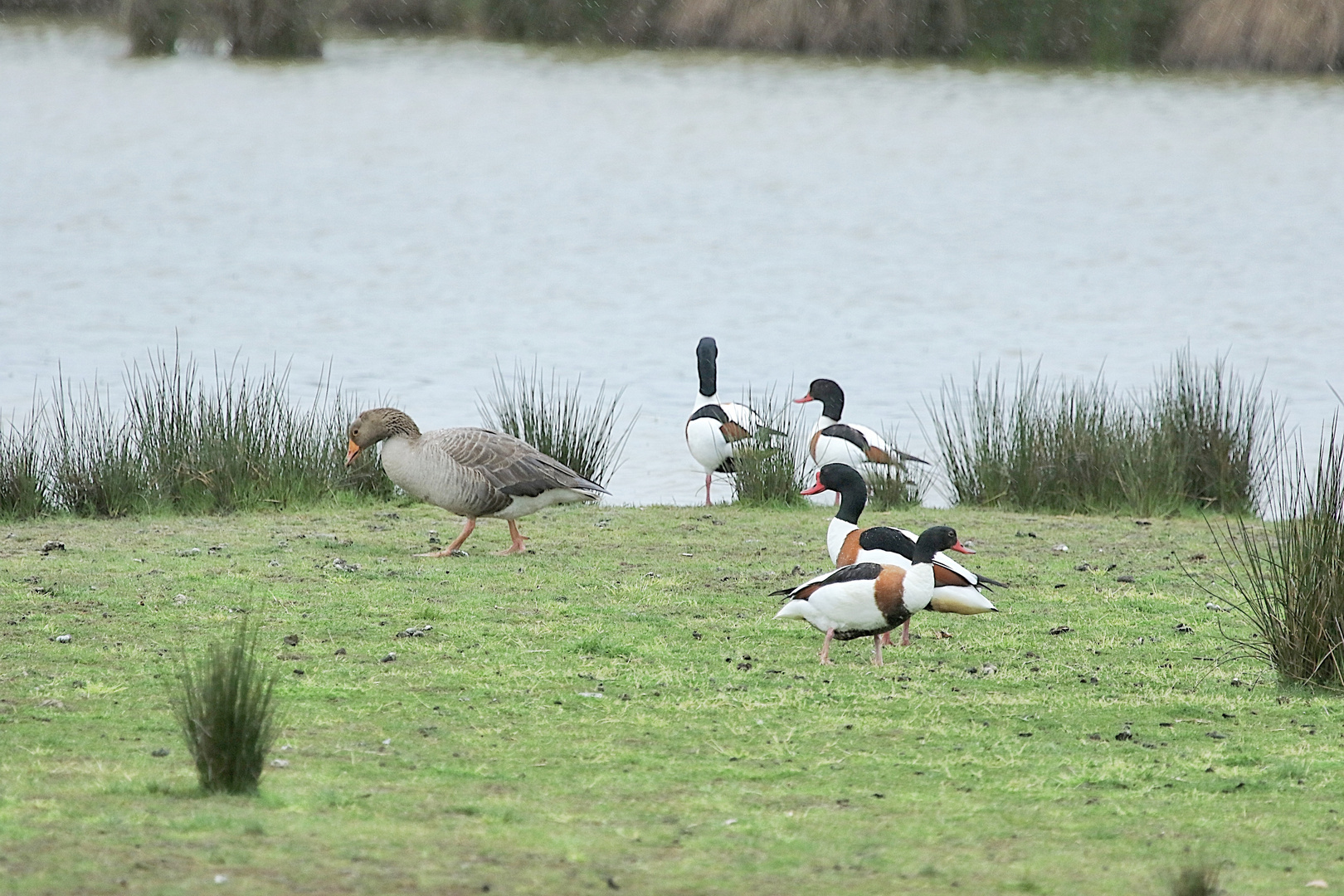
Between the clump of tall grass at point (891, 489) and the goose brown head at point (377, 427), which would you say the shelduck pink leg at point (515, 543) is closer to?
the goose brown head at point (377, 427)

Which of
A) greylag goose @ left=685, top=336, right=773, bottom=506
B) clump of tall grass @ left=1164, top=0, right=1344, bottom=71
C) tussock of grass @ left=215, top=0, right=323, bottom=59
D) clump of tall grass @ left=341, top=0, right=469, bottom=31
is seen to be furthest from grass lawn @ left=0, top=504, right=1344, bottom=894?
clump of tall grass @ left=341, top=0, right=469, bottom=31

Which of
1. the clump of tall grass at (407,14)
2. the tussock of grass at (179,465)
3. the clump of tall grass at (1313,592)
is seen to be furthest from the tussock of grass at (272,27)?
the clump of tall grass at (1313,592)

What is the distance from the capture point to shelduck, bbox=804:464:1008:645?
302 inches

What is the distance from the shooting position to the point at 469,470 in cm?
978

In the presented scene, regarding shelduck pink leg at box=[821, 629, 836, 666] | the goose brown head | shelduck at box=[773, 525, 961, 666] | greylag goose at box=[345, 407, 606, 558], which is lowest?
shelduck pink leg at box=[821, 629, 836, 666]

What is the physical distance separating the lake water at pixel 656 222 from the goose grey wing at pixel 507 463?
421 centimetres

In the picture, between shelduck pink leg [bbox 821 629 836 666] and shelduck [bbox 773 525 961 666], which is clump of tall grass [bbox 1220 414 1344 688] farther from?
shelduck pink leg [bbox 821 629 836 666]

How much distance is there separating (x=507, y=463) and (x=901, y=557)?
9.83 feet

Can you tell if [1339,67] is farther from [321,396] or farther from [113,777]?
[113,777]

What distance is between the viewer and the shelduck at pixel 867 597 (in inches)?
278

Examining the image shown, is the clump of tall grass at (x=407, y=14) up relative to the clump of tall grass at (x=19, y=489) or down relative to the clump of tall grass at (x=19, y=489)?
up

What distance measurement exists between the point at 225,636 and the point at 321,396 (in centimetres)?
1089

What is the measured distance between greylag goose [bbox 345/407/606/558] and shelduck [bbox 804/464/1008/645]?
202cm

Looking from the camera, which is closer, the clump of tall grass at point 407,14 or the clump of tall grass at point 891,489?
the clump of tall grass at point 891,489
